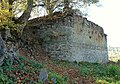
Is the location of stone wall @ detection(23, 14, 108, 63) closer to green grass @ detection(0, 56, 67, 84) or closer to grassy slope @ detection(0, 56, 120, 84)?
grassy slope @ detection(0, 56, 120, 84)

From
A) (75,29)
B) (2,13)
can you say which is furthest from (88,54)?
(2,13)

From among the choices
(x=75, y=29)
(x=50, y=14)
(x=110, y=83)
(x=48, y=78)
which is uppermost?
(x=50, y=14)

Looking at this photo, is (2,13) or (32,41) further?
(32,41)

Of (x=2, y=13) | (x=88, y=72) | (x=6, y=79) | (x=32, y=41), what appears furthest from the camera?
(x=32, y=41)

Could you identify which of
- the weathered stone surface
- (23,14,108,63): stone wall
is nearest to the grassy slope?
the weathered stone surface

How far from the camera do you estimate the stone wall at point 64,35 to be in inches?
656

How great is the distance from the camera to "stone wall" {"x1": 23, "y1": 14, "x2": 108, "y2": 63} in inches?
656

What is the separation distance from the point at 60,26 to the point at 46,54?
7.17 feet

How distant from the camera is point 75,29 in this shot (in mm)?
17281

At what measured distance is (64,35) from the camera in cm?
1678

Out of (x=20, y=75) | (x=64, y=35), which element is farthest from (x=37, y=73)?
(x=64, y=35)

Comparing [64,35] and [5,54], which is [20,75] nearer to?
[5,54]

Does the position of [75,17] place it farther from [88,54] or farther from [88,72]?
[88,72]

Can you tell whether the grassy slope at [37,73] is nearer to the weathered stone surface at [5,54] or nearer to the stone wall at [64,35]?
the weathered stone surface at [5,54]
